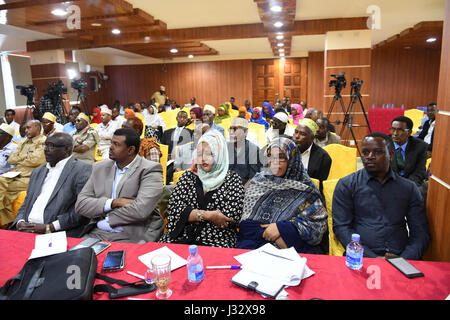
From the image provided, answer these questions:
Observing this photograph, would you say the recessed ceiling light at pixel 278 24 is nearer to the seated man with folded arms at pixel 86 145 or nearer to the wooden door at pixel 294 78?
the seated man with folded arms at pixel 86 145

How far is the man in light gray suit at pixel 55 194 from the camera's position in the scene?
7.38 ft

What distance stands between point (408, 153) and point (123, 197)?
2793mm

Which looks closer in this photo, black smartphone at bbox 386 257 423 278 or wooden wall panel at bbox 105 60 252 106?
black smartphone at bbox 386 257 423 278

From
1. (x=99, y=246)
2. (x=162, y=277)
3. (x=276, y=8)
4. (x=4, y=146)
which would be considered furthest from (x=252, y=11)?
(x=162, y=277)

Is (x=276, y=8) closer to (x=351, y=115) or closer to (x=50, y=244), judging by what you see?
(x=351, y=115)

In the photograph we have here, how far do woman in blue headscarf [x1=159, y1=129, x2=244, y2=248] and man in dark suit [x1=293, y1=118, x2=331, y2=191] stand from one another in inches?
43.1

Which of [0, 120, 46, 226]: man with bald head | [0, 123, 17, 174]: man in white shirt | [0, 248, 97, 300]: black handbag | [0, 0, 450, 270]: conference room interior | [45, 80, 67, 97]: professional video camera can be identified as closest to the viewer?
[0, 248, 97, 300]: black handbag

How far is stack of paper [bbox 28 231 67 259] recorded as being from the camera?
154cm

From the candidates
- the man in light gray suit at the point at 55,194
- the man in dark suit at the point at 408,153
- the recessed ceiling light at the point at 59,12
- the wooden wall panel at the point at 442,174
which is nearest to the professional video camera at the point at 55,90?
the recessed ceiling light at the point at 59,12

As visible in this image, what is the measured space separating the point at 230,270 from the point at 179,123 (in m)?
3.92

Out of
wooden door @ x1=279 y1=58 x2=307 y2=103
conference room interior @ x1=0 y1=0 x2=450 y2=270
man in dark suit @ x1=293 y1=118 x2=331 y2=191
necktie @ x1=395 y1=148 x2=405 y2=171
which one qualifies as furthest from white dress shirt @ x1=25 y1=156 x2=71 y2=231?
wooden door @ x1=279 y1=58 x2=307 y2=103

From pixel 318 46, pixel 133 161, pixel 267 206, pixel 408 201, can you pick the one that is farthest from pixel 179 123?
pixel 318 46

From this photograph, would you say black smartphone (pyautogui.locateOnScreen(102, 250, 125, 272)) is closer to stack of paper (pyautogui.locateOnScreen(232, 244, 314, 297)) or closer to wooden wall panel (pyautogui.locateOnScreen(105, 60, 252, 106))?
stack of paper (pyautogui.locateOnScreen(232, 244, 314, 297))

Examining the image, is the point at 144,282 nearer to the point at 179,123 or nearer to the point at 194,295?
the point at 194,295
